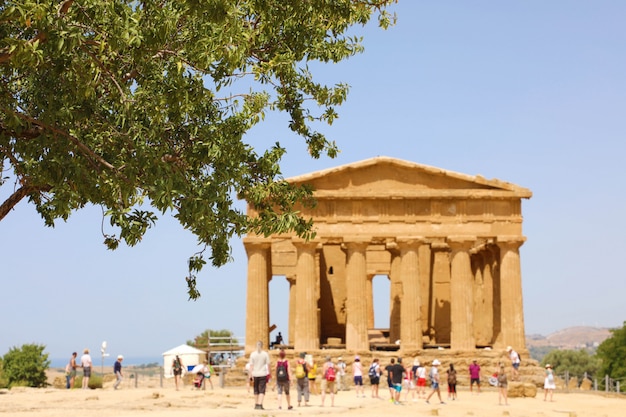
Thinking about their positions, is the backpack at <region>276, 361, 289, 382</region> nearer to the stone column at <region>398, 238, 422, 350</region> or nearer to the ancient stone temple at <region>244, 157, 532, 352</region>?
the ancient stone temple at <region>244, 157, 532, 352</region>

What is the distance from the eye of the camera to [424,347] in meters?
47.1

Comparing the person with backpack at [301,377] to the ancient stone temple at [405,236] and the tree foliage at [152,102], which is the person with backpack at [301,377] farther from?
the ancient stone temple at [405,236]

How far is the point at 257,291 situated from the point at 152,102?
3054 cm

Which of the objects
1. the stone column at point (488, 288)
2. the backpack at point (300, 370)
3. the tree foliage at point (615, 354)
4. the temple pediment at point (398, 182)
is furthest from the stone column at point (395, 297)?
the tree foliage at point (615, 354)

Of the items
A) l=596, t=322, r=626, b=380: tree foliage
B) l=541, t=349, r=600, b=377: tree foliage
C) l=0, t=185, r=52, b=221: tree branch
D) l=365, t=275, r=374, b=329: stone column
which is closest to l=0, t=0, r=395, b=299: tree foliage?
l=0, t=185, r=52, b=221: tree branch

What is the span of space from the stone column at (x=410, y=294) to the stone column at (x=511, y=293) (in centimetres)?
357

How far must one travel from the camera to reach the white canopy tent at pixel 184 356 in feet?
167

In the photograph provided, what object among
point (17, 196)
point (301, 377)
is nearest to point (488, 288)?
point (301, 377)

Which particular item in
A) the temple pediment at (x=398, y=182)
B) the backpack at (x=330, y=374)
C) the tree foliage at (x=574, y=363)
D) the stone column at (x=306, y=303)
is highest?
the temple pediment at (x=398, y=182)

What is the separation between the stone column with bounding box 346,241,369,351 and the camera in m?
44.8

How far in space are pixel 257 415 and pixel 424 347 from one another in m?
25.6

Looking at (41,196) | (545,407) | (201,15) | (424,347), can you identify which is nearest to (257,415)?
(41,196)

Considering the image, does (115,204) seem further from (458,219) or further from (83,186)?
(458,219)

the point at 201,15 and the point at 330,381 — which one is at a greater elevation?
the point at 201,15
